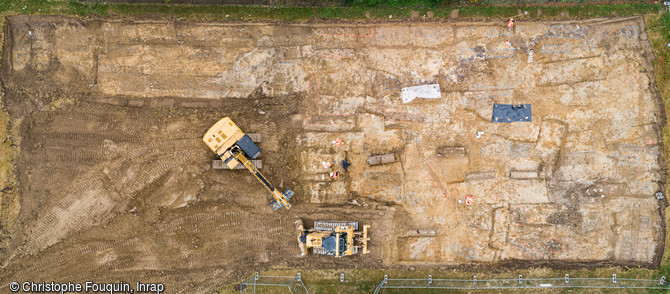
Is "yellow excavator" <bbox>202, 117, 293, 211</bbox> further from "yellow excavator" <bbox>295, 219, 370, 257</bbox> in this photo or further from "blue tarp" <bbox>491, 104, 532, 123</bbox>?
"blue tarp" <bbox>491, 104, 532, 123</bbox>

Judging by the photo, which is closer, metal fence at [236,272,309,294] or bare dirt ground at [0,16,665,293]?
bare dirt ground at [0,16,665,293]

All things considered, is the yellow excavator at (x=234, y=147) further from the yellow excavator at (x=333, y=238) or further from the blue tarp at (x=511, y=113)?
the blue tarp at (x=511, y=113)

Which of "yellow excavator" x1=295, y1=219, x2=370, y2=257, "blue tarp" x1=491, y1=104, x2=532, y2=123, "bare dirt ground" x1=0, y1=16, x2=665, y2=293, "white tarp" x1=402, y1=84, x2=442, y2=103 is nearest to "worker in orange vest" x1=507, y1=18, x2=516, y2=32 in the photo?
"bare dirt ground" x1=0, y1=16, x2=665, y2=293

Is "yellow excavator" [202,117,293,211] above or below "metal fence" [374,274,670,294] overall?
above

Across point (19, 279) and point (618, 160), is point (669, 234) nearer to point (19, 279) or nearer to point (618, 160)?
point (618, 160)

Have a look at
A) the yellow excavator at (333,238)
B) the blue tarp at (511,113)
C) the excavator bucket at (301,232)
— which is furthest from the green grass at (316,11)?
the yellow excavator at (333,238)

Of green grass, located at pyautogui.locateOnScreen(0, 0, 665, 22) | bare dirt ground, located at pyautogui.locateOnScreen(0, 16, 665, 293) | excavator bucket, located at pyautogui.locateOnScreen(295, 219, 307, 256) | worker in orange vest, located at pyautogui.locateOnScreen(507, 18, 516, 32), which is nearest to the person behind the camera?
excavator bucket, located at pyautogui.locateOnScreen(295, 219, 307, 256)

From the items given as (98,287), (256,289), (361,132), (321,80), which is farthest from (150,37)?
(256,289)
